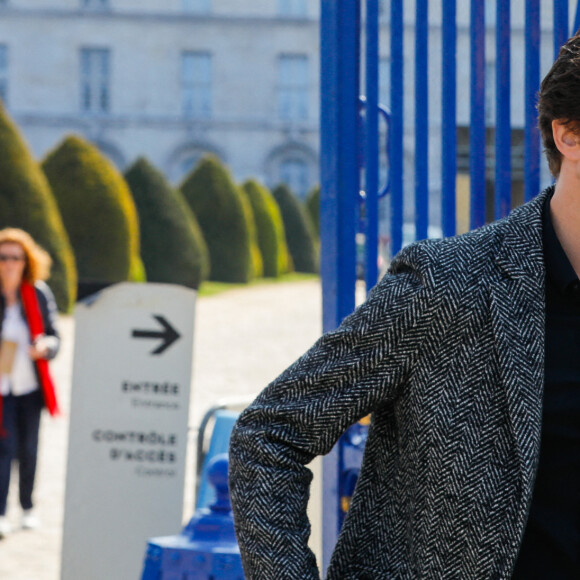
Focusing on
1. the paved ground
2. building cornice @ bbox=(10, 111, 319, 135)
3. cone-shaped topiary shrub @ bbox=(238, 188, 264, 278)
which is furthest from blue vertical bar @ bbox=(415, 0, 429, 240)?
building cornice @ bbox=(10, 111, 319, 135)

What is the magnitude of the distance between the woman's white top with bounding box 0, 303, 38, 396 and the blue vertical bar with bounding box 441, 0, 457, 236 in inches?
128

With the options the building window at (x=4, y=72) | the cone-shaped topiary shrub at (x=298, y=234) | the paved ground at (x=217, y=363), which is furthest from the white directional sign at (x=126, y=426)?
the building window at (x=4, y=72)

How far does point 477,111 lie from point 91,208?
15.5 meters

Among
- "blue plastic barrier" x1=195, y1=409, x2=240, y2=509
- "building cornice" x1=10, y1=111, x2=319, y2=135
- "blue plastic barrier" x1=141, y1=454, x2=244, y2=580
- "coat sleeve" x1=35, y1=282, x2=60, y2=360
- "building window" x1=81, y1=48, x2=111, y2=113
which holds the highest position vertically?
"building window" x1=81, y1=48, x2=111, y2=113

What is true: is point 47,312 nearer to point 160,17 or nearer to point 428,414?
point 428,414

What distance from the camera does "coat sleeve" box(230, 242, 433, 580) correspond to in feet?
3.57

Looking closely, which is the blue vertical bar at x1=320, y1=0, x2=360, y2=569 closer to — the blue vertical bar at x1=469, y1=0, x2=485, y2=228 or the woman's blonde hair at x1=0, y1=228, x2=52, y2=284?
the blue vertical bar at x1=469, y1=0, x2=485, y2=228

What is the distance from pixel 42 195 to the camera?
14305 millimetres

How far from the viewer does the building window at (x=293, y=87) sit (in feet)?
118

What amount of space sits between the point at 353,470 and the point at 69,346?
10099 millimetres

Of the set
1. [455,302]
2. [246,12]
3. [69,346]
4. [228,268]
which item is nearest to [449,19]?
[455,302]

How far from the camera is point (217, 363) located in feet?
36.3

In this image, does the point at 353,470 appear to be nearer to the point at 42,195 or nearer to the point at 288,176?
the point at 42,195

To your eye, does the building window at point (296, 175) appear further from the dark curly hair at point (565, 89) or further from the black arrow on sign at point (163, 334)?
the dark curly hair at point (565, 89)
